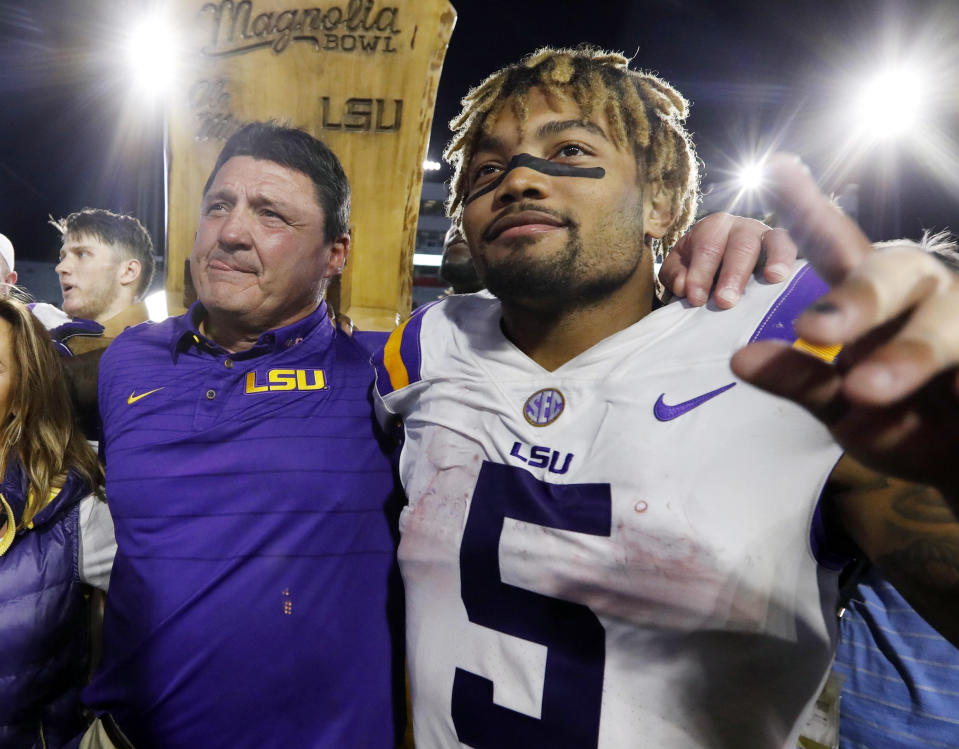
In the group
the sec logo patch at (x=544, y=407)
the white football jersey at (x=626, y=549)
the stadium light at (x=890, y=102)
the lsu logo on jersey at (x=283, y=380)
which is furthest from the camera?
the stadium light at (x=890, y=102)

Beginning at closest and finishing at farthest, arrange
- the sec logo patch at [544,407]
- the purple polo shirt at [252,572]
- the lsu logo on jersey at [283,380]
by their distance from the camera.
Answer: the sec logo patch at [544,407], the purple polo shirt at [252,572], the lsu logo on jersey at [283,380]

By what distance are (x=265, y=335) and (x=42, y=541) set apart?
664mm

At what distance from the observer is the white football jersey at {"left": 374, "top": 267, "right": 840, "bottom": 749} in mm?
686

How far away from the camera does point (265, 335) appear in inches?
50.6

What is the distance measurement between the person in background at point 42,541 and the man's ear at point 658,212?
1413 mm

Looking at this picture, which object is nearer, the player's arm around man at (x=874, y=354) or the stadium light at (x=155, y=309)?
the player's arm around man at (x=874, y=354)

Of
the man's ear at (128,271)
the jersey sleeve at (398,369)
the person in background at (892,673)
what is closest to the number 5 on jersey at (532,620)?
the jersey sleeve at (398,369)

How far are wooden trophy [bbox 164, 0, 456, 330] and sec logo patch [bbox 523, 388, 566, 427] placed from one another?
75 centimetres

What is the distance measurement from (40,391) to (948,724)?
2.14 metres

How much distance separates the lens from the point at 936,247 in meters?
1.24

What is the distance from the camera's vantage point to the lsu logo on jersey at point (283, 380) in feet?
4.01

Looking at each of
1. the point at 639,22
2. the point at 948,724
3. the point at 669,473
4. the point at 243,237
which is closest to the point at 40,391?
the point at 243,237

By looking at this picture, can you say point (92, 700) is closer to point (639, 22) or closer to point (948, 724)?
point (948, 724)

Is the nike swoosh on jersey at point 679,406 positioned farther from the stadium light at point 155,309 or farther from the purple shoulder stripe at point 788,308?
the stadium light at point 155,309
